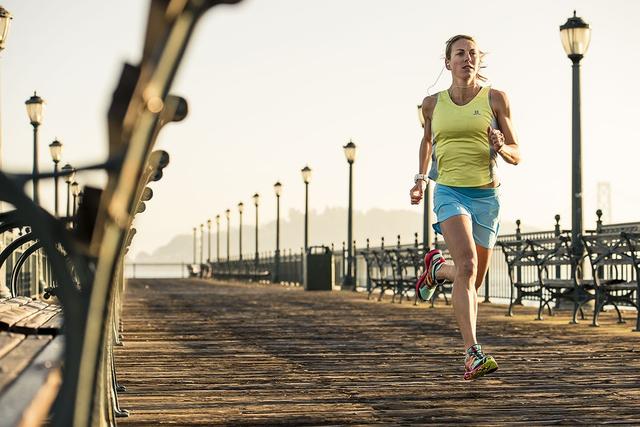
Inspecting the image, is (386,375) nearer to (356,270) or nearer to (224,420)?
(224,420)

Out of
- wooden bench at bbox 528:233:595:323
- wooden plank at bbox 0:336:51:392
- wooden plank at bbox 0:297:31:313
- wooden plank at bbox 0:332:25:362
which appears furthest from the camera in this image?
wooden bench at bbox 528:233:595:323

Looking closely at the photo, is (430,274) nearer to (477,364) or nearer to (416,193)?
(416,193)

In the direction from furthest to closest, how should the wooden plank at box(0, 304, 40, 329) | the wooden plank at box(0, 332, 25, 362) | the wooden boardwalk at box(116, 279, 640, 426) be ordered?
the wooden boardwalk at box(116, 279, 640, 426) < the wooden plank at box(0, 304, 40, 329) < the wooden plank at box(0, 332, 25, 362)

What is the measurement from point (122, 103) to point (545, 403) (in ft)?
14.1

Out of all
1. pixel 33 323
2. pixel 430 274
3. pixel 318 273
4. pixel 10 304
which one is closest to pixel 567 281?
pixel 430 274

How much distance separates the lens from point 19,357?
2.74 m

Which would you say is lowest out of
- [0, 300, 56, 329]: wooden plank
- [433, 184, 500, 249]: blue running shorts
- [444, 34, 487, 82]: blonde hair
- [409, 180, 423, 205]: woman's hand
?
[0, 300, 56, 329]: wooden plank

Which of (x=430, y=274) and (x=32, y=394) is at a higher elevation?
(x=430, y=274)

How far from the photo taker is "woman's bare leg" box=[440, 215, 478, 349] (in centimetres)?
621

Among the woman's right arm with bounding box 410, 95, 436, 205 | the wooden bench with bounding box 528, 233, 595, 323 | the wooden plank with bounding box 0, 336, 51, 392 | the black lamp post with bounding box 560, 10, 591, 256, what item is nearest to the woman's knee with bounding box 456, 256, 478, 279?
the woman's right arm with bounding box 410, 95, 436, 205

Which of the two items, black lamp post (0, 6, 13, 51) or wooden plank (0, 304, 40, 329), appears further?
black lamp post (0, 6, 13, 51)

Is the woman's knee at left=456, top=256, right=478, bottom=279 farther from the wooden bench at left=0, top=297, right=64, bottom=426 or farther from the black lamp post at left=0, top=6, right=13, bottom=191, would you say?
the black lamp post at left=0, top=6, right=13, bottom=191

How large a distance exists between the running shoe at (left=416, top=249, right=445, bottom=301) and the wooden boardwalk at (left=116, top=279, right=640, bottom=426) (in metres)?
0.50

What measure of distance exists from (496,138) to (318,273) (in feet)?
86.2
